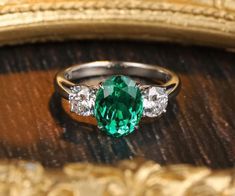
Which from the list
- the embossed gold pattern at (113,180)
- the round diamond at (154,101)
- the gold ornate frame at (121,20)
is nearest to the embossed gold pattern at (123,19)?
the gold ornate frame at (121,20)

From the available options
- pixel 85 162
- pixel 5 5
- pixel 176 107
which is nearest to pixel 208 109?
pixel 176 107

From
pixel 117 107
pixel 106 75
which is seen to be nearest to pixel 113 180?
pixel 117 107

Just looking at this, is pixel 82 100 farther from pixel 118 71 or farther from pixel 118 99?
pixel 118 71

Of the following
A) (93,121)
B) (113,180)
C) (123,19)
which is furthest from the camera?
(123,19)

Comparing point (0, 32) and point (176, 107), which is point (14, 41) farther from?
point (176, 107)

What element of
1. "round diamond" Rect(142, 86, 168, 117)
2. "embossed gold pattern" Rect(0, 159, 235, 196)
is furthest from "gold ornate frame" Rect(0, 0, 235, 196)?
"embossed gold pattern" Rect(0, 159, 235, 196)

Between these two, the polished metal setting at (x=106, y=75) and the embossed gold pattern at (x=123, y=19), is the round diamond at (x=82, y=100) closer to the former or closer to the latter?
the polished metal setting at (x=106, y=75)
